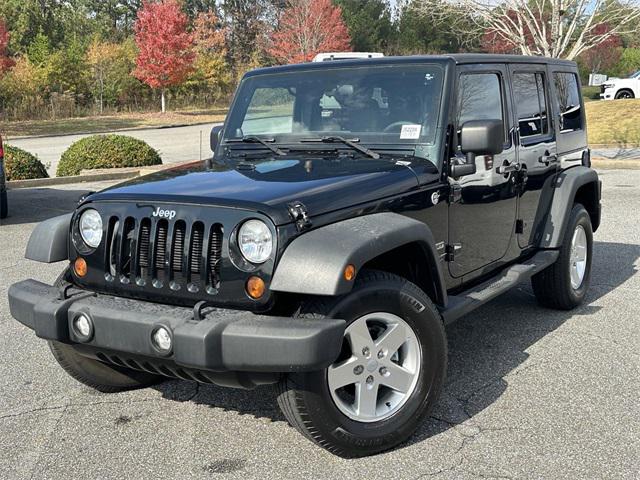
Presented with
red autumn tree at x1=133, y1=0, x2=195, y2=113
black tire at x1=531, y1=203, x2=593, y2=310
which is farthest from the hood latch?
red autumn tree at x1=133, y1=0, x2=195, y2=113

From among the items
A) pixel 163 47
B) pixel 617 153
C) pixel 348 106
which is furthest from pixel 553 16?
pixel 163 47

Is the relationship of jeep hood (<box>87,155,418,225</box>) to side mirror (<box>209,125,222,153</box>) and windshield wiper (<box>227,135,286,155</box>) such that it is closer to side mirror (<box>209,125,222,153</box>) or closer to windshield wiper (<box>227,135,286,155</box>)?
windshield wiper (<box>227,135,286,155</box>)

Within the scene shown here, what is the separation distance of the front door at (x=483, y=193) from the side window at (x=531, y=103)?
19cm

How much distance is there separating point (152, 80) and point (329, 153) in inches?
1617

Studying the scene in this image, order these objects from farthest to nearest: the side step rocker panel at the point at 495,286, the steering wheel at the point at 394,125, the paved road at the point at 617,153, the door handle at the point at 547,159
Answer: the paved road at the point at 617,153
the door handle at the point at 547,159
the steering wheel at the point at 394,125
the side step rocker panel at the point at 495,286

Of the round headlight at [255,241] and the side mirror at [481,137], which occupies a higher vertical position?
the side mirror at [481,137]

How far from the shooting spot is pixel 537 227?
5.44 m

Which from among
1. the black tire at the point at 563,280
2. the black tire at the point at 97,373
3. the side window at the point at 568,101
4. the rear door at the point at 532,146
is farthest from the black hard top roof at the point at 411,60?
the black tire at the point at 97,373

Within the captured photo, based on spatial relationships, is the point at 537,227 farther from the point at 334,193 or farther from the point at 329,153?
the point at 334,193

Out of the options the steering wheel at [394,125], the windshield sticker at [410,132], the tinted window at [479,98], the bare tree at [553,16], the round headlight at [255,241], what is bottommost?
the round headlight at [255,241]

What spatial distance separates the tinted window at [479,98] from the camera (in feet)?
14.7

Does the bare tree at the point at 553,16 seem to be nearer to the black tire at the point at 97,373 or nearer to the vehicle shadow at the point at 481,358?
the vehicle shadow at the point at 481,358

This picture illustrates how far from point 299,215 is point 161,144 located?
22.9 metres

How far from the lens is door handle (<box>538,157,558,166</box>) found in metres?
5.41
